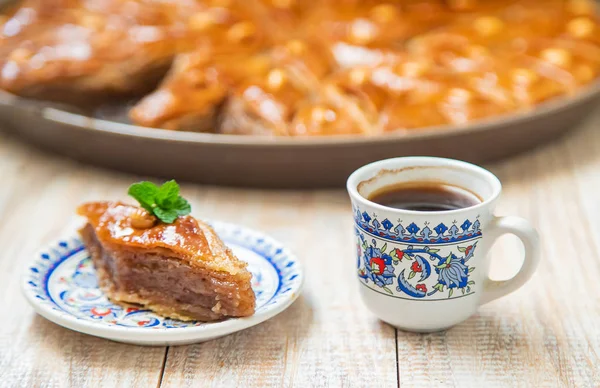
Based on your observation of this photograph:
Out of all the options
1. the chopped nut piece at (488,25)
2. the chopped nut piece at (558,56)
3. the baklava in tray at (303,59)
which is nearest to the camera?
the baklava in tray at (303,59)

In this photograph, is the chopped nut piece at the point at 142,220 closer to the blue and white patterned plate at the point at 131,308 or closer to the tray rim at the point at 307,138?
the blue and white patterned plate at the point at 131,308

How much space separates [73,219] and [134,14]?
721 mm

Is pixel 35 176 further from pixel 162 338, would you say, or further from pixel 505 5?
pixel 505 5

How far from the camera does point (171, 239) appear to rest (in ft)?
4.29

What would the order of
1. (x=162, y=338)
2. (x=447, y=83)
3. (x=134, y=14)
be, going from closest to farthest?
(x=162, y=338)
(x=447, y=83)
(x=134, y=14)

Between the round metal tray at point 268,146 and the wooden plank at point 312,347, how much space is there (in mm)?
239

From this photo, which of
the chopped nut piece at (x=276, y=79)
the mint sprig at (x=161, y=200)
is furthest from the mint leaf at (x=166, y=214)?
the chopped nut piece at (x=276, y=79)

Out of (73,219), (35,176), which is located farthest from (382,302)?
(35,176)

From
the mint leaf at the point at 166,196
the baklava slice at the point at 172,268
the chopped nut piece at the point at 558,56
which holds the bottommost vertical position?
the chopped nut piece at the point at 558,56

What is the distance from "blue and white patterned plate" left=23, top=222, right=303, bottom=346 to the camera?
123 centimetres

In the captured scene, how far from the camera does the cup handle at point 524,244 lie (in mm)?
1255

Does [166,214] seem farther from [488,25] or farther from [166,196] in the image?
[488,25]

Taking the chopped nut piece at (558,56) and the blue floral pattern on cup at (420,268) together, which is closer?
the blue floral pattern on cup at (420,268)

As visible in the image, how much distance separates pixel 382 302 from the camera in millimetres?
1297
